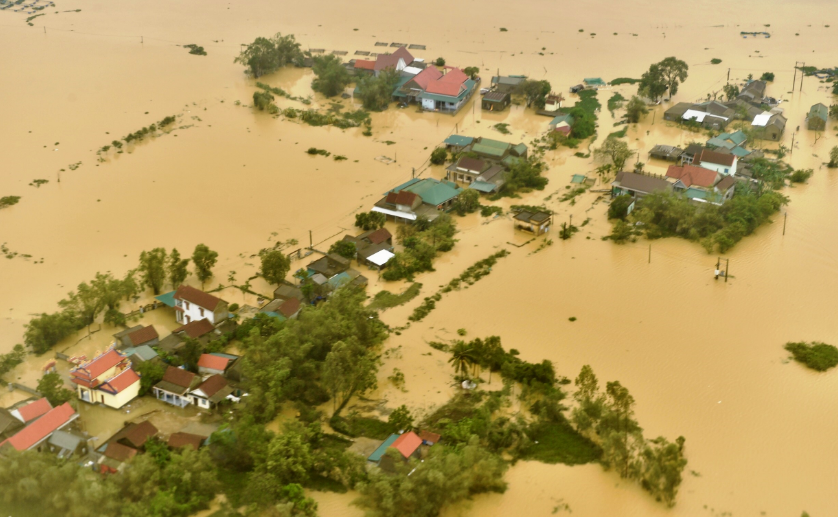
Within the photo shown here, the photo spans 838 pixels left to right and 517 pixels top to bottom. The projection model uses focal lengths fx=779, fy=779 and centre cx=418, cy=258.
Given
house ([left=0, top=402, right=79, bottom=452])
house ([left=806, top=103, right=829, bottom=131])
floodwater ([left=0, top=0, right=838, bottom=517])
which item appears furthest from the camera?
house ([left=806, top=103, right=829, bottom=131])

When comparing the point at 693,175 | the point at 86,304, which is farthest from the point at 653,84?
the point at 86,304

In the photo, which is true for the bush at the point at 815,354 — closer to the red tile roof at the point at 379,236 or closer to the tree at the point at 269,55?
the red tile roof at the point at 379,236

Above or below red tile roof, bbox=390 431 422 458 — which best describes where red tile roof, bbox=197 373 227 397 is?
above

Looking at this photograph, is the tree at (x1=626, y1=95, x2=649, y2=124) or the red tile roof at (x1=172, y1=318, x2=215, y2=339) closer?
the red tile roof at (x1=172, y1=318, x2=215, y2=339)

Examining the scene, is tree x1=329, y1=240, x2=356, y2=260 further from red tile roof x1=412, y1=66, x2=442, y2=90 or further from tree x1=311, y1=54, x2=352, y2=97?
tree x1=311, y1=54, x2=352, y2=97

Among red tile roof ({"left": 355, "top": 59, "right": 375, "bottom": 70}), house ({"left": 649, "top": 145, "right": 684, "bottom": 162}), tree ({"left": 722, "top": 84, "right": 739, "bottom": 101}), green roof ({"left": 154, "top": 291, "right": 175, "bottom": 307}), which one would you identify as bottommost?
green roof ({"left": 154, "top": 291, "right": 175, "bottom": 307})

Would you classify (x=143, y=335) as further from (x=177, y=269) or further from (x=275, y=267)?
(x=275, y=267)

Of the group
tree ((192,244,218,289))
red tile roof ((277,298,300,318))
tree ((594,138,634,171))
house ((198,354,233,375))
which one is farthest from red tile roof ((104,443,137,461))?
tree ((594,138,634,171))

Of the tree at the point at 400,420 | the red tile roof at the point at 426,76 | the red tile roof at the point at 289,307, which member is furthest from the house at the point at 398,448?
the red tile roof at the point at 426,76
